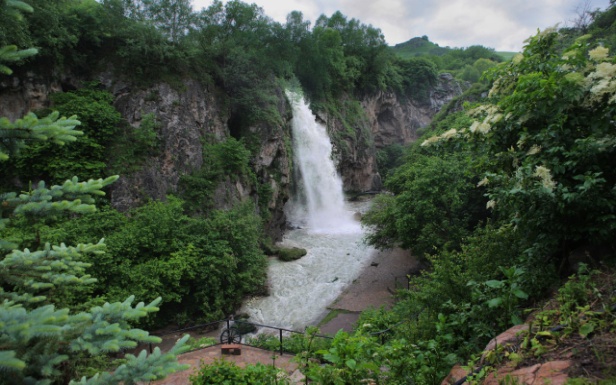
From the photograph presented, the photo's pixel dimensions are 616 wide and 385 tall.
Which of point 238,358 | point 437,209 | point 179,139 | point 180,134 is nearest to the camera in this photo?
point 238,358

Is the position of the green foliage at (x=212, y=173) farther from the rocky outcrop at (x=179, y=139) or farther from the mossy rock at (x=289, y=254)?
the mossy rock at (x=289, y=254)

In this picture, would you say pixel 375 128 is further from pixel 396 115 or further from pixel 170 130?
pixel 170 130

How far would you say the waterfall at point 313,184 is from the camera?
26141mm

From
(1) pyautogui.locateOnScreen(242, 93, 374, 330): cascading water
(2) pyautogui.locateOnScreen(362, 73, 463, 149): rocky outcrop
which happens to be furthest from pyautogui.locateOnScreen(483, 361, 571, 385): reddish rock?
(2) pyautogui.locateOnScreen(362, 73, 463, 149): rocky outcrop

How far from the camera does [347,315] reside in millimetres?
13711

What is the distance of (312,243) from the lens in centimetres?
2241

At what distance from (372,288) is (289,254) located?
5114 mm

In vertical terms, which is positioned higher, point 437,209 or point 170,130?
point 170,130

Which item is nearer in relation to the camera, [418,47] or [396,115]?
[396,115]

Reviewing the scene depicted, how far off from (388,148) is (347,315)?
32.9m

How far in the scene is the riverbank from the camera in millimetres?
13328

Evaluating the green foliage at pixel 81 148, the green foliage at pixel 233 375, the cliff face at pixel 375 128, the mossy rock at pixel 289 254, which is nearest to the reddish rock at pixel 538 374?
the green foliage at pixel 233 375

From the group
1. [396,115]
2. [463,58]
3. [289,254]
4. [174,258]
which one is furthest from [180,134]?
[463,58]

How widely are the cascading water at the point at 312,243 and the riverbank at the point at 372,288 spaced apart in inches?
18.6
